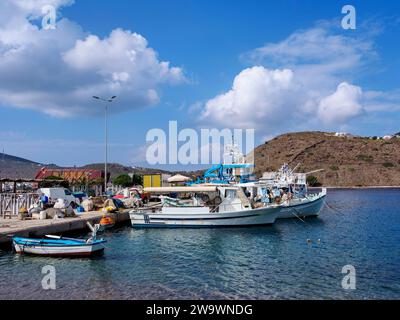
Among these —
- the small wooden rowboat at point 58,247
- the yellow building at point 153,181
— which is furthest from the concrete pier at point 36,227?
the yellow building at point 153,181

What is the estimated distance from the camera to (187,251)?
2445 centimetres

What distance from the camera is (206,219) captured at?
34.0 metres

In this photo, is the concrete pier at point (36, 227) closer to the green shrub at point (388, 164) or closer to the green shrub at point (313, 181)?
the green shrub at point (313, 181)

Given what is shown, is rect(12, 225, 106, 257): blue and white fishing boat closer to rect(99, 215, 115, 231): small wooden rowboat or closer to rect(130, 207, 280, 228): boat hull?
rect(99, 215, 115, 231): small wooden rowboat

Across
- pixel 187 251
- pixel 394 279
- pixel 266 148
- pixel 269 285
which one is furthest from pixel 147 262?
pixel 266 148

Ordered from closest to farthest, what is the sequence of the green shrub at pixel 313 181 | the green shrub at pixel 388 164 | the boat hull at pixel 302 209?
the boat hull at pixel 302 209, the green shrub at pixel 313 181, the green shrub at pixel 388 164

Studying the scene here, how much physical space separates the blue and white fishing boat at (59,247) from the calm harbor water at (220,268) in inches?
21.8

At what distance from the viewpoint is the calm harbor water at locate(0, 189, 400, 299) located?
15844 millimetres

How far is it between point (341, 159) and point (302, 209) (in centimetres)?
14610

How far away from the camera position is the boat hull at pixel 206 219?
3391 centimetres

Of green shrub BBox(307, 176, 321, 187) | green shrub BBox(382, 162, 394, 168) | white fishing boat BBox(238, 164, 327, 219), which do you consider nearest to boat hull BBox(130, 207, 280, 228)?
white fishing boat BBox(238, 164, 327, 219)

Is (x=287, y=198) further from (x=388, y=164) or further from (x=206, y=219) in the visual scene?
(x=388, y=164)

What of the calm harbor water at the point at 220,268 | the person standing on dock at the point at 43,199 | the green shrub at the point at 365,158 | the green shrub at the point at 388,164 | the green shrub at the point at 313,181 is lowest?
the calm harbor water at the point at 220,268

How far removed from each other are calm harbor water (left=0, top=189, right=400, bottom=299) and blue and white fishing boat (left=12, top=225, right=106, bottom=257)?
0.55m
